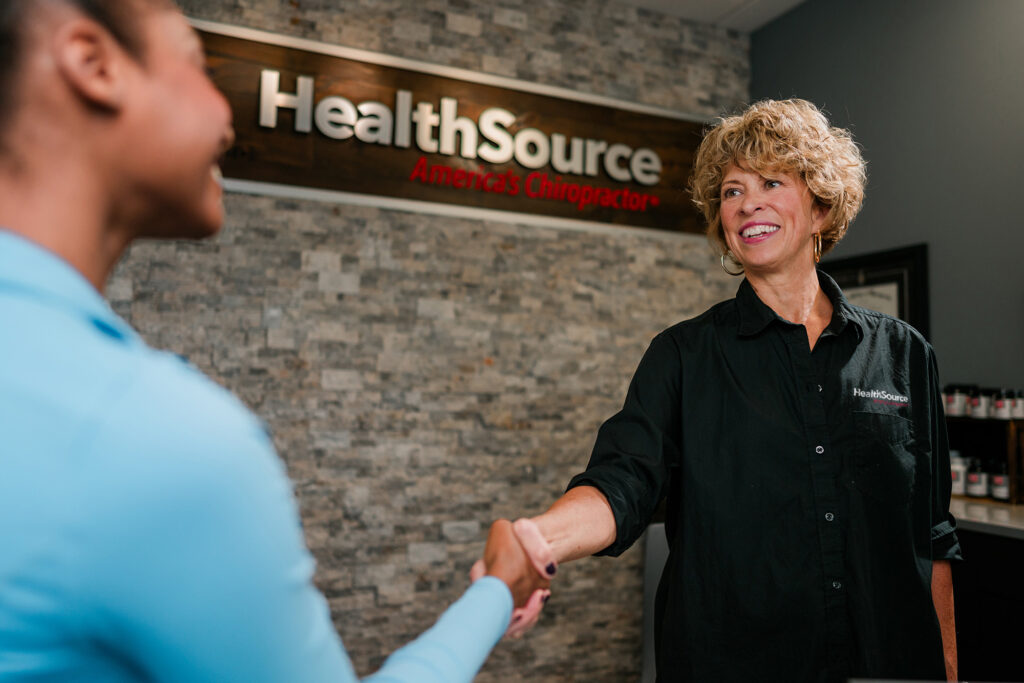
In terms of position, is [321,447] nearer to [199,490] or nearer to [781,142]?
[781,142]

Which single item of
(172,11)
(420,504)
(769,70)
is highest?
(769,70)

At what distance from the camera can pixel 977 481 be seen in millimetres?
2984

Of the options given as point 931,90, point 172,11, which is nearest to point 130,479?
point 172,11

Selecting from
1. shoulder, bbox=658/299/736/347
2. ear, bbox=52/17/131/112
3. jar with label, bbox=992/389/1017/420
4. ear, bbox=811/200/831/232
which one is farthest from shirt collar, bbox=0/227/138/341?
jar with label, bbox=992/389/1017/420

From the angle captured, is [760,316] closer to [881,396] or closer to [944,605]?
[881,396]

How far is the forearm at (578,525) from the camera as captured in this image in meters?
1.29

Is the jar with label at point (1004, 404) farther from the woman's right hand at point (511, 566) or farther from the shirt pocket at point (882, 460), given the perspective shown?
the woman's right hand at point (511, 566)

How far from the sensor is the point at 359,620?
329 cm

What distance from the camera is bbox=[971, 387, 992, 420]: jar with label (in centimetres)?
298

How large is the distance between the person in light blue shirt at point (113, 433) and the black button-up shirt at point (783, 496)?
0.94m

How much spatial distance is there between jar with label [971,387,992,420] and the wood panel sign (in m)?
1.83

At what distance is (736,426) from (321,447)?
236cm

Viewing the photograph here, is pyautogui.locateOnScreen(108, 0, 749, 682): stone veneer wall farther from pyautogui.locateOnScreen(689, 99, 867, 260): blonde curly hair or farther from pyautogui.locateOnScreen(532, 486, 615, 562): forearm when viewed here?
pyautogui.locateOnScreen(532, 486, 615, 562): forearm

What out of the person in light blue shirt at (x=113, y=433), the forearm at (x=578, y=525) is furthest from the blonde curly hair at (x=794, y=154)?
the person in light blue shirt at (x=113, y=433)
